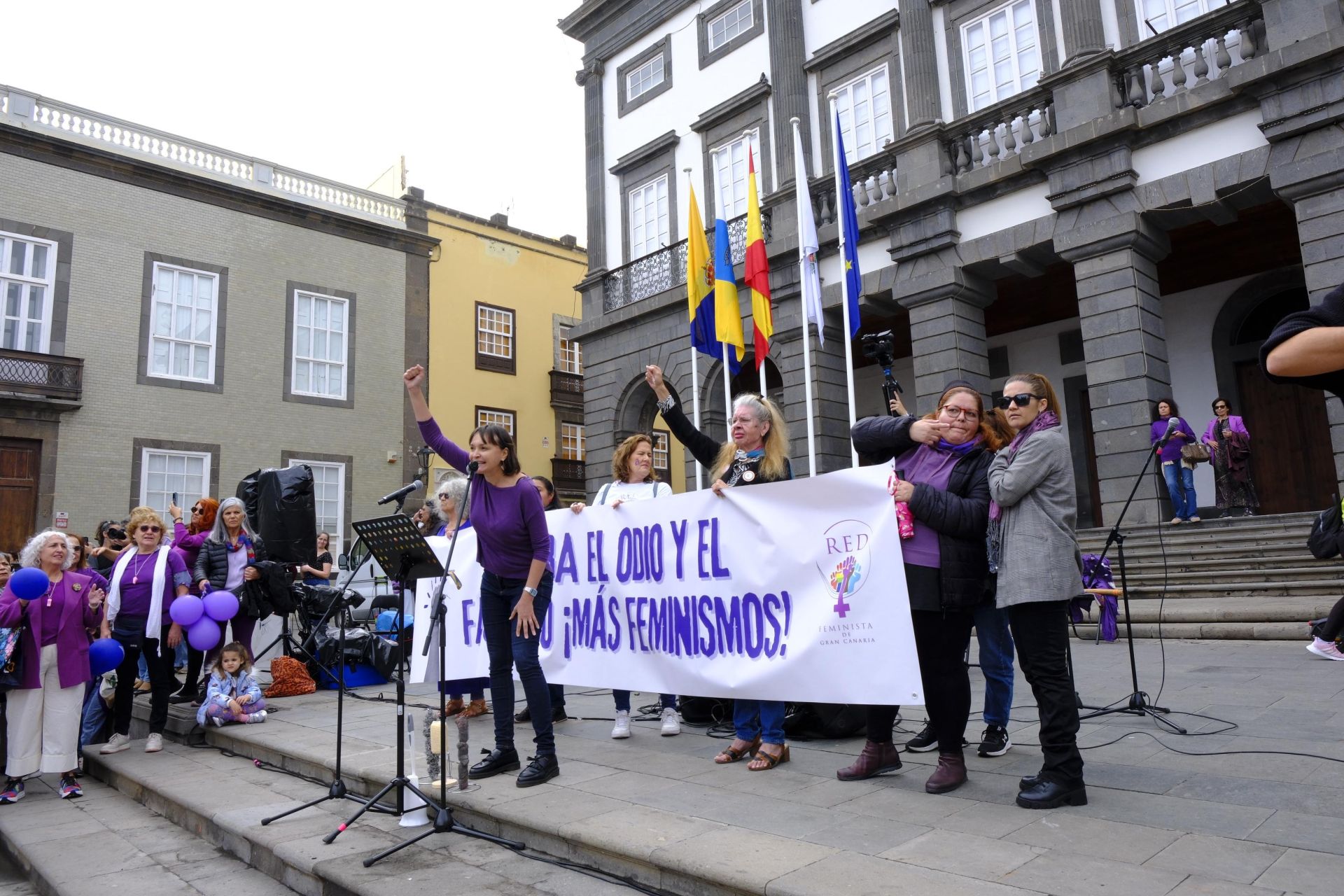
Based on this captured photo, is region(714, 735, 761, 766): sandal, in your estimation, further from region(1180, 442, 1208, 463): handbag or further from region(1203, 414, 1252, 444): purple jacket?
region(1203, 414, 1252, 444): purple jacket

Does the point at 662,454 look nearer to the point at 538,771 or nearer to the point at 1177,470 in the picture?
the point at 1177,470

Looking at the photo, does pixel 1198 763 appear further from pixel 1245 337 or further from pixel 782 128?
pixel 782 128

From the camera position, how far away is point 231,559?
809 centimetres

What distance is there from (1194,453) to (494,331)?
70.5ft

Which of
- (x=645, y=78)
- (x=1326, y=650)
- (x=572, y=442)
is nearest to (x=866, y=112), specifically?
(x=645, y=78)

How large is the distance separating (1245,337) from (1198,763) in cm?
1290

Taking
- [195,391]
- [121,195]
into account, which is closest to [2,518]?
[195,391]

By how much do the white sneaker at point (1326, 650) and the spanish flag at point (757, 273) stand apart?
7140 millimetres

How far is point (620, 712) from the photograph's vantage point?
5.88 metres

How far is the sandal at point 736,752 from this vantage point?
4.85m

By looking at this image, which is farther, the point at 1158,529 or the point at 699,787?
the point at 1158,529

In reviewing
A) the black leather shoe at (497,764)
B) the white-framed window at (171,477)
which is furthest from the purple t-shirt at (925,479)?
the white-framed window at (171,477)

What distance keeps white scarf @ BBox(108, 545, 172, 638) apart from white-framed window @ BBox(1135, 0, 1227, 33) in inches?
548

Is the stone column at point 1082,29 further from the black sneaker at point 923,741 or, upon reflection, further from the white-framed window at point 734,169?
the black sneaker at point 923,741
